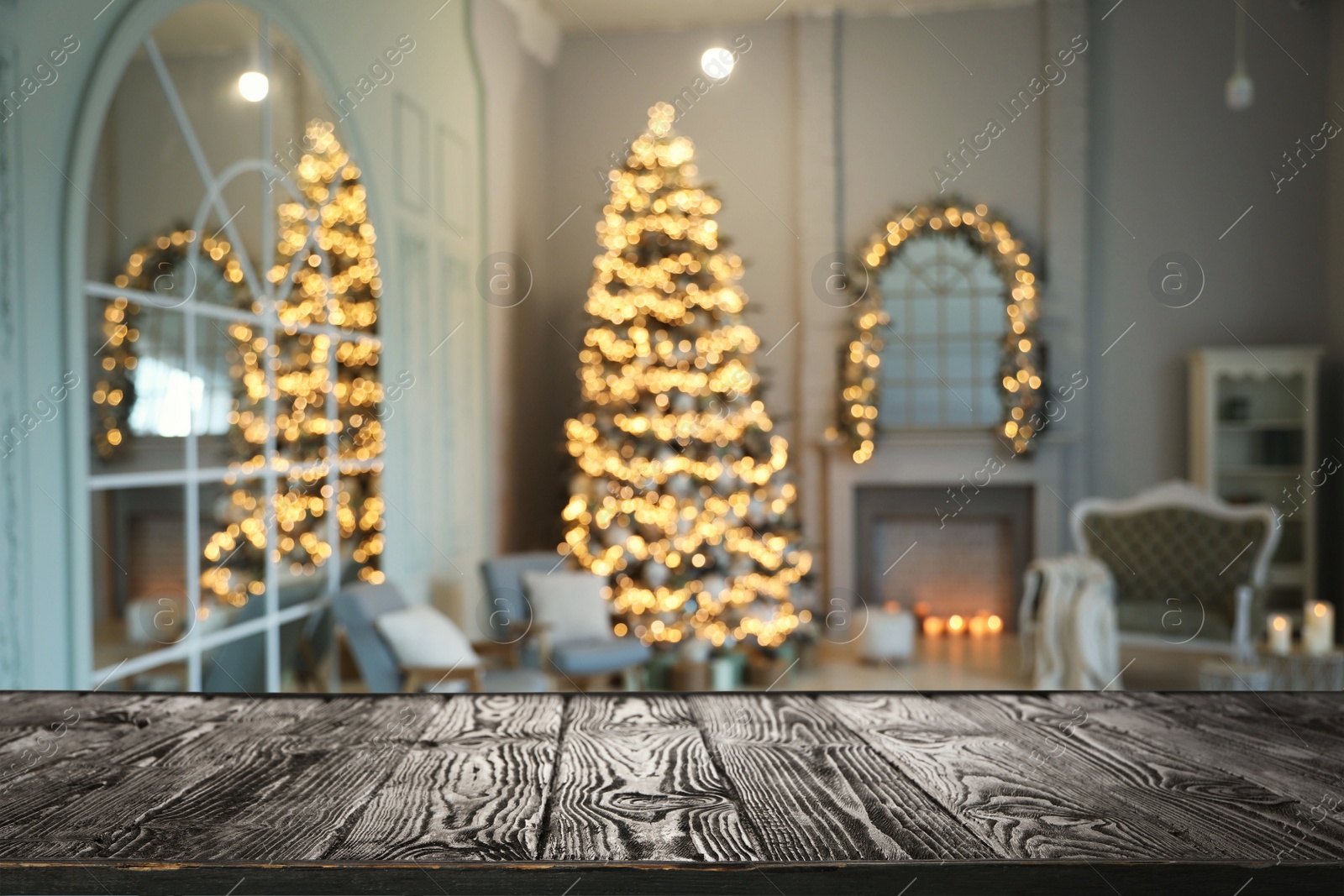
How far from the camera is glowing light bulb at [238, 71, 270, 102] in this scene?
306 cm

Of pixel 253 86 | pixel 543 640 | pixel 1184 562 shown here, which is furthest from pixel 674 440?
pixel 1184 562

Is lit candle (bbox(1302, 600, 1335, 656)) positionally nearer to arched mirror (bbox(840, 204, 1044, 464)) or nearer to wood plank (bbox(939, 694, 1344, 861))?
arched mirror (bbox(840, 204, 1044, 464))

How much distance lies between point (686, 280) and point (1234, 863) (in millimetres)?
4506

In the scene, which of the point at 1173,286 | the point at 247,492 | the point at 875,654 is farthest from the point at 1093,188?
the point at 247,492

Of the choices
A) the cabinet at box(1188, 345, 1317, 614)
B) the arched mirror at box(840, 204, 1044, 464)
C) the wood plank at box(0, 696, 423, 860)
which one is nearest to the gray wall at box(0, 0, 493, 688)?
the wood plank at box(0, 696, 423, 860)

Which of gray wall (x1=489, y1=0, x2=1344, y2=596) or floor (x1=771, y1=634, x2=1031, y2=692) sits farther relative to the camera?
gray wall (x1=489, y1=0, x2=1344, y2=596)

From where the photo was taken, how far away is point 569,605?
169 inches

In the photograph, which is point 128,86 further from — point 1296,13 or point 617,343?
point 1296,13

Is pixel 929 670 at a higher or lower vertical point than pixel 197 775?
lower

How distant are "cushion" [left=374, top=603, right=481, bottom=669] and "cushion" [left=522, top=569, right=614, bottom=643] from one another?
718 mm

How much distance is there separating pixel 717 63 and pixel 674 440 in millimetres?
2611

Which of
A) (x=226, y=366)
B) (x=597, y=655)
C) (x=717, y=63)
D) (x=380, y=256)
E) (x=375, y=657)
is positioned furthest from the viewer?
(x=717, y=63)

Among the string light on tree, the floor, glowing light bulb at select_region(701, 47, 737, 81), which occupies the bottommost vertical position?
the floor

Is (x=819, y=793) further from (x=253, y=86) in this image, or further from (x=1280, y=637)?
(x=1280, y=637)
